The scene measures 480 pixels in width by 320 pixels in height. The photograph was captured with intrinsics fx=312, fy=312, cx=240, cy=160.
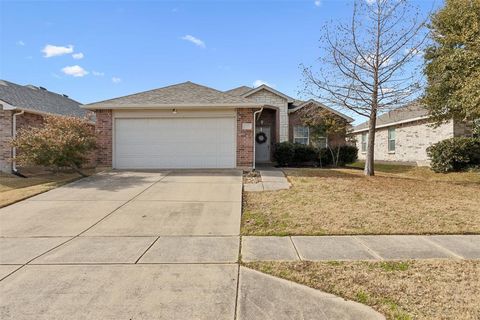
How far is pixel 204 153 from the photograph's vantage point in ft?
42.3

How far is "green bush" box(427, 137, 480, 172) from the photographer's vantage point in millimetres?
13914

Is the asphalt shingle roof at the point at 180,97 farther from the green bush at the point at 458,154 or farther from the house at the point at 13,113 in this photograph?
the green bush at the point at 458,154

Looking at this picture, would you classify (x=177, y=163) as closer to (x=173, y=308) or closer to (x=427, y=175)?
(x=173, y=308)

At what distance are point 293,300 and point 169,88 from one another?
42.8 feet

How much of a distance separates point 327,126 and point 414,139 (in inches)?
253

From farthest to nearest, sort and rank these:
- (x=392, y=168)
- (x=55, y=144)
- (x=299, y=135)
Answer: (x=299, y=135)
(x=392, y=168)
(x=55, y=144)

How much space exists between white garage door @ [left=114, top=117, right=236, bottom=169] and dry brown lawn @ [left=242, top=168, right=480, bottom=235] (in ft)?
12.7

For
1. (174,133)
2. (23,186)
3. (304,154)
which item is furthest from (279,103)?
(23,186)

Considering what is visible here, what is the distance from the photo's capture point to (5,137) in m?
12.4

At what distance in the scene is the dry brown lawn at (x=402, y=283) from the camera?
9.66 feet

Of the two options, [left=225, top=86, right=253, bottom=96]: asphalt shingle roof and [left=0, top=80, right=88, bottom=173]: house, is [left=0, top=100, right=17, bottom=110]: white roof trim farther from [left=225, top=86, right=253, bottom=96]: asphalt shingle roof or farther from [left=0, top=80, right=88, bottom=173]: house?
[left=225, top=86, right=253, bottom=96]: asphalt shingle roof

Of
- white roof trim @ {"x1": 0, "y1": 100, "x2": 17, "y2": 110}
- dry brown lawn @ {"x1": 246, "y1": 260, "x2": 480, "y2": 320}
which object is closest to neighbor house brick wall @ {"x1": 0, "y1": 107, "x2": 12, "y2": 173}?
white roof trim @ {"x1": 0, "y1": 100, "x2": 17, "y2": 110}

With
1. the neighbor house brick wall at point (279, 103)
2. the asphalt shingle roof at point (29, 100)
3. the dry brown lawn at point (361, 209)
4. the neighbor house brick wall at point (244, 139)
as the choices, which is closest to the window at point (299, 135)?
the neighbor house brick wall at point (279, 103)

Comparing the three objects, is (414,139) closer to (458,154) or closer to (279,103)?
(458,154)
